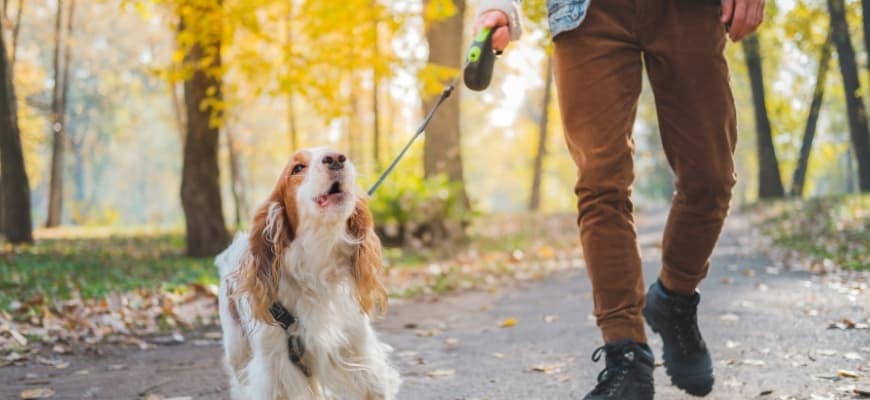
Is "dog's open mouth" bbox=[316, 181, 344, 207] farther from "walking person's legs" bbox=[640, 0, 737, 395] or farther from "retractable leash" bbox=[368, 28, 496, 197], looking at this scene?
"walking person's legs" bbox=[640, 0, 737, 395]

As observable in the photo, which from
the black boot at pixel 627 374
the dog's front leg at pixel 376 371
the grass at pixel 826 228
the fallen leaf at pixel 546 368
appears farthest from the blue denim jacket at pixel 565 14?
the grass at pixel 826 228

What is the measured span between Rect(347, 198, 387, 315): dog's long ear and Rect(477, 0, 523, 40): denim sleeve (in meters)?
0.85

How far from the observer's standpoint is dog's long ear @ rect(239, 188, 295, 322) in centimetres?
284

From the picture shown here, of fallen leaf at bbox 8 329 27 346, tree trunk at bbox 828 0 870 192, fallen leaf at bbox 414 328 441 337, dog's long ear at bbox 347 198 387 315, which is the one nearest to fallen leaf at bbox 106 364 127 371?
fallen leaf at bbox 8 329 27 346

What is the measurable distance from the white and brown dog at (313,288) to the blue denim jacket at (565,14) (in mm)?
914

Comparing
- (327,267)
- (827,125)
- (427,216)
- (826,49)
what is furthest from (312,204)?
(827,125)

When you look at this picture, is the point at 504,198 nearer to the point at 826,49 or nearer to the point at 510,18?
the point at 826,49

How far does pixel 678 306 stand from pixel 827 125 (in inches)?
1644

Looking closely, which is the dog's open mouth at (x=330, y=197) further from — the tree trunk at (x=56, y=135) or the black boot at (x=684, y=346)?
the tree trunk at (x=56, y=135)

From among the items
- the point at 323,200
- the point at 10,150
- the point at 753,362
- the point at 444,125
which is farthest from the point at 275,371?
the point at 444,125

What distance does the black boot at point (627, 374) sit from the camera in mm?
2736

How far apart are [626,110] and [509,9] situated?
0.56 metres

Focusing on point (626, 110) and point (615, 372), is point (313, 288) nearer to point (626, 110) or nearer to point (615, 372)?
point (615, 372)

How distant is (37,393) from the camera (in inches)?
153
